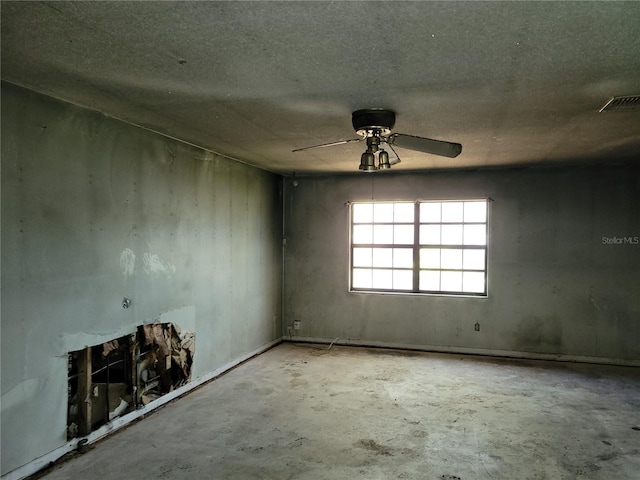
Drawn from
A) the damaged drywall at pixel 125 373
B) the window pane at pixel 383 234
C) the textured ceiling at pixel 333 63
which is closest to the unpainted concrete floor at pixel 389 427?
the damaged drywall at pixel 125 373

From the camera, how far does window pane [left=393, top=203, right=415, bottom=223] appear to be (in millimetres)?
6160

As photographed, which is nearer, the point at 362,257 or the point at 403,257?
the point at 403,257

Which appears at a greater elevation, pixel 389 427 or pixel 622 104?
pixel 622 104

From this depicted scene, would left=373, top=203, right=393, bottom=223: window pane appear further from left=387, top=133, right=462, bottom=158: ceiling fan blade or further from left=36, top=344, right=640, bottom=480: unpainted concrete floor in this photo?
left=387, top=133, right=462, bottom=158: ceiling fan blade

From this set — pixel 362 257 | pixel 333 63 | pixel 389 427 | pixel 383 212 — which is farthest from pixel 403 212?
pixel 333 63

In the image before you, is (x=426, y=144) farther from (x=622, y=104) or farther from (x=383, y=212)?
(x=383, y=212)

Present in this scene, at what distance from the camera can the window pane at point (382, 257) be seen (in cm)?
Answer: 625

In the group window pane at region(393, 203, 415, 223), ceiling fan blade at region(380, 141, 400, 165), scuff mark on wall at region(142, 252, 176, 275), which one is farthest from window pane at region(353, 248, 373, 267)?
scuff mark on wall at region(142, 252, 176, 275)

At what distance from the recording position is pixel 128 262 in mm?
3625

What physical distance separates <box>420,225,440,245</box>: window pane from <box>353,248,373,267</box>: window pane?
806mm

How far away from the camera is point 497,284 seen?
18.9 feet

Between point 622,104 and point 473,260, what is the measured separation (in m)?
3.24

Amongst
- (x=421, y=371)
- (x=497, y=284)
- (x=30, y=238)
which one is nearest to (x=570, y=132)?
(x=497, y=284)

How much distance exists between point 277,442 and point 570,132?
142 inches
